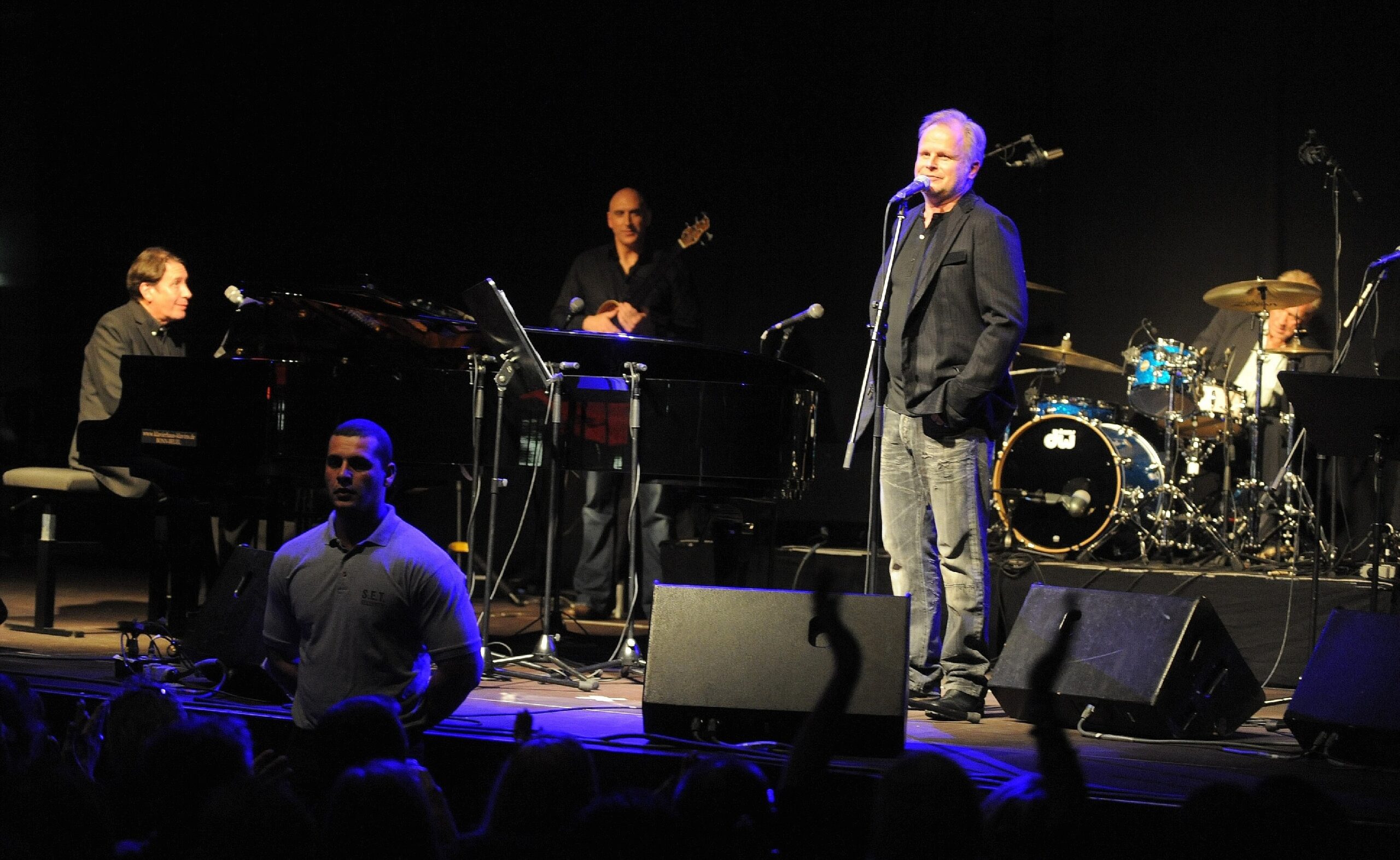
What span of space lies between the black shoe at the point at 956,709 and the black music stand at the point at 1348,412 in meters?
1.49

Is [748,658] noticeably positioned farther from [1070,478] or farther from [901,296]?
[1070,478]

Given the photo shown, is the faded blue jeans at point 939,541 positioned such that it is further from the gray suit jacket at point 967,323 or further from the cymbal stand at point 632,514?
the cymbal stand at point 632,514

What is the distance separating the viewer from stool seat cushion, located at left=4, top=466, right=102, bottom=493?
7.04 meters

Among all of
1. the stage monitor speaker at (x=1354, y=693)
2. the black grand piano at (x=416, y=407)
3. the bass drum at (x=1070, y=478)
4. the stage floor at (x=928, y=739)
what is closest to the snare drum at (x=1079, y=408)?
the bass drum at (x=1070, y=478)

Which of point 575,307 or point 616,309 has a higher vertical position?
point 616,309

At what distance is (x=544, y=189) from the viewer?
1010cm

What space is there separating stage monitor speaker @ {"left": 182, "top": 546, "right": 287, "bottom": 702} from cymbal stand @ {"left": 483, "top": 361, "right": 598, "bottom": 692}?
37.1 inches

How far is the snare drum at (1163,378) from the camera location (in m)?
8.55

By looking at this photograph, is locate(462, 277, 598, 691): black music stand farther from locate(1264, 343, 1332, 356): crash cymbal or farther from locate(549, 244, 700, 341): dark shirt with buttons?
locate(1264, 343, 1332, 356): crash cymbal

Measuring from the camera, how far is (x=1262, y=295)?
8.24 m

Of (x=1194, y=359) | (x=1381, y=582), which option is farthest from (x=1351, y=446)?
(x=1194, y=359)

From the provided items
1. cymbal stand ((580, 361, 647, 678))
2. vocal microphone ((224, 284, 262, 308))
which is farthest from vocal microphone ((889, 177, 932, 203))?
vocal microphone ((224, 284, 262, 308))

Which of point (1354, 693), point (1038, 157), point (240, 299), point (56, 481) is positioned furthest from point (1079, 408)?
point (56, 481)

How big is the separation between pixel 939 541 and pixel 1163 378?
384 centimetres
